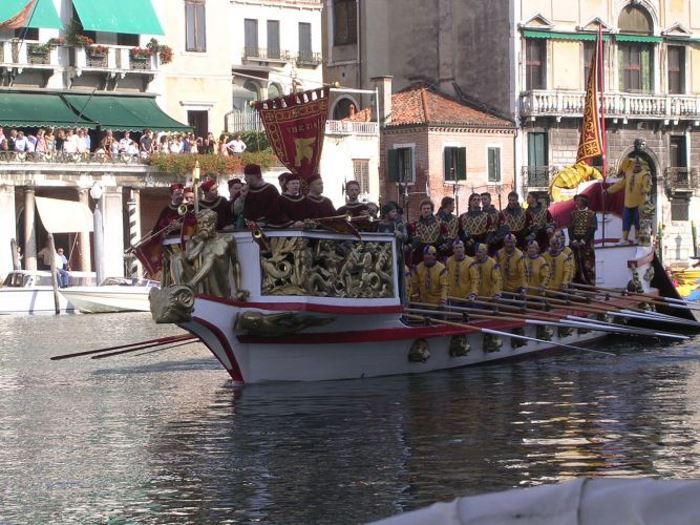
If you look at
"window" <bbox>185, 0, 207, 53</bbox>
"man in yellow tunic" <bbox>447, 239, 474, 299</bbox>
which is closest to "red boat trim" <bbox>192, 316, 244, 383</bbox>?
"man in yellow tunic" <bbox>447, 239, 474, 299</bbox>

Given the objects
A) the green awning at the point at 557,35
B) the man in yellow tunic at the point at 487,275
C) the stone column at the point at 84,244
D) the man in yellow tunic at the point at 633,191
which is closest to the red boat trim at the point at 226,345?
the man in yellow tunic at the point at 487,275

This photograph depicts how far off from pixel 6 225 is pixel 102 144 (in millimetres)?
3997

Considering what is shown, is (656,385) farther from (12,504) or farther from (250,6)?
(250,6)

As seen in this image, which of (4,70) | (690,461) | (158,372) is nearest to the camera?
(690,461)

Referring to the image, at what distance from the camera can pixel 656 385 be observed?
2042cm

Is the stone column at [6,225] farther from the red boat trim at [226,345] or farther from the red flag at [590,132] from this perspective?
the red boat trim at [226,345]

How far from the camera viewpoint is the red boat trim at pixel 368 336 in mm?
20234

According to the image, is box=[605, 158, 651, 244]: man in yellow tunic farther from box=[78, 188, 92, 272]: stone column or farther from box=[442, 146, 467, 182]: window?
box=[442, 146, 467, 182]: window

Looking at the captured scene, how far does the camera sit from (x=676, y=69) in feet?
217

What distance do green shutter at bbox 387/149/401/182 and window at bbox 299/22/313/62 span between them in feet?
14.9

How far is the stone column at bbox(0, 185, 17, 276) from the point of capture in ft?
158

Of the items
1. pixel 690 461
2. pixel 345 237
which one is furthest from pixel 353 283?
pixel 690 461

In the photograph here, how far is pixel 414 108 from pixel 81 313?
1997cm

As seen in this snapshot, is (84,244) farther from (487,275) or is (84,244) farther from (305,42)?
(487,275)
